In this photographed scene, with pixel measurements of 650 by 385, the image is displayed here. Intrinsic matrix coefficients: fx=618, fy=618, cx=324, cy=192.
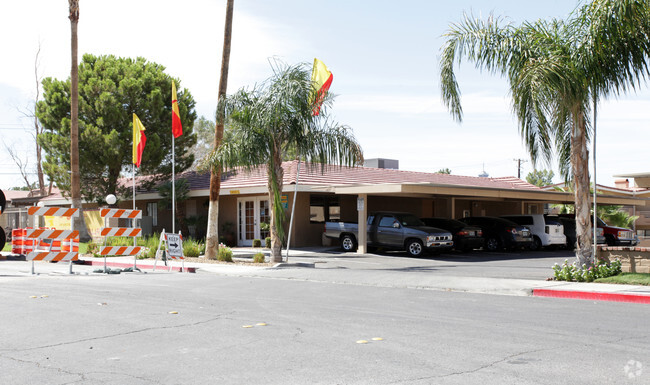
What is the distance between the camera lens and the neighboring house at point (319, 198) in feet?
84.8

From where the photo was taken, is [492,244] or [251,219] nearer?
[492,244]

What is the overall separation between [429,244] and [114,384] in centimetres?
1849

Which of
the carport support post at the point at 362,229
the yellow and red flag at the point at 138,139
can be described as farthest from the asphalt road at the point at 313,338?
the yellow and red flag at the point at 138,139

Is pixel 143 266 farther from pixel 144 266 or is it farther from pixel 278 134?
pixel 278 134

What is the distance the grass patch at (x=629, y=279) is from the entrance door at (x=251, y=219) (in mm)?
17487

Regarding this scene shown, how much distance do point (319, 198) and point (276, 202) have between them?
9368mm

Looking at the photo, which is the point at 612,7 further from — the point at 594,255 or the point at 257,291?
the point at 257,291

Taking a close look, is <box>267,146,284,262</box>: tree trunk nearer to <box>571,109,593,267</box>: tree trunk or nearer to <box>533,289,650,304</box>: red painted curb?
<box>571,109,593,267</box>: tree trunk

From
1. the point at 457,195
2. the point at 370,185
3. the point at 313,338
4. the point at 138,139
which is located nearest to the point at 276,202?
the point at 370,185

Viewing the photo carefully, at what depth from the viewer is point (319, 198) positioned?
94.2 feet

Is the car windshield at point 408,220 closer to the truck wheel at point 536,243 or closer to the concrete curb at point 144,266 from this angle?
the truck wheel at point 536,243

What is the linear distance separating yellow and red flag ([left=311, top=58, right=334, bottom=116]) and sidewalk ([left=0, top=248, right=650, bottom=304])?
507cm

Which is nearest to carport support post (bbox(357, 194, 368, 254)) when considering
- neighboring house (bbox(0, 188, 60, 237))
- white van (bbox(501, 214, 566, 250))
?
white van (bbox(501, 214, 566, 250))

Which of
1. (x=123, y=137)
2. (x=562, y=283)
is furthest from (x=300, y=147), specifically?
(x=123, y=137)
